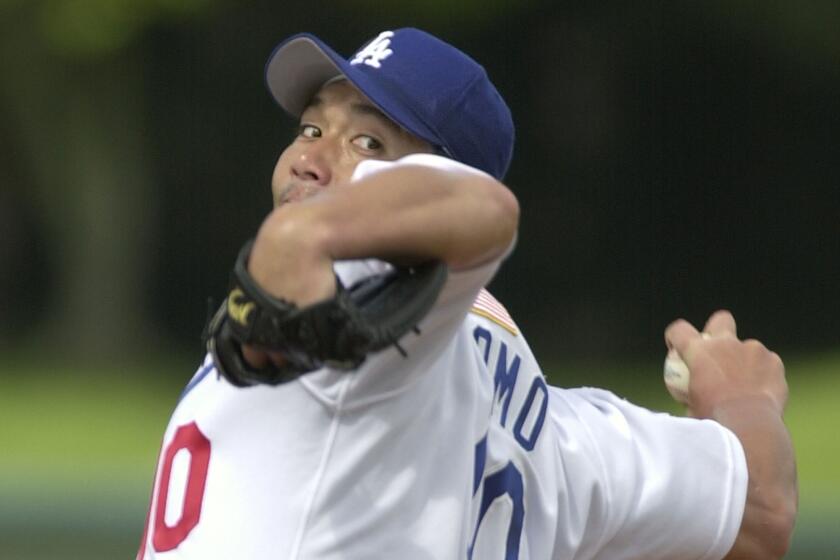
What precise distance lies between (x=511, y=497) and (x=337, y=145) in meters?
0.65

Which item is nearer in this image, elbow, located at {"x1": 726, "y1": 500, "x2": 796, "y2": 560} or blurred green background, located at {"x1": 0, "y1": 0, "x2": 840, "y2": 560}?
elbow, located at {"x1": 726, "y1": 500, "x2": 796, "y2": 560}

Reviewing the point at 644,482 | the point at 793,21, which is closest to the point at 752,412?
the point at 644,482

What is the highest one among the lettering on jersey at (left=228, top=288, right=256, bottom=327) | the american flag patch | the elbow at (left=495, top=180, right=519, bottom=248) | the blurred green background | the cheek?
the blurred green background

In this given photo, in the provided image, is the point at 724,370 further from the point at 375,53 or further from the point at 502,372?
the point at 375,53

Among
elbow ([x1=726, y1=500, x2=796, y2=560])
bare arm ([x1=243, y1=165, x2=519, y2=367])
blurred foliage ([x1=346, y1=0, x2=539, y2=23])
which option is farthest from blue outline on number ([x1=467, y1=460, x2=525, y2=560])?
blurred foliage ([x1=346, y1=0, x2=539, y2=23])

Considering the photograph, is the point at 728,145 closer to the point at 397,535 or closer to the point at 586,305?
the point at 586,305

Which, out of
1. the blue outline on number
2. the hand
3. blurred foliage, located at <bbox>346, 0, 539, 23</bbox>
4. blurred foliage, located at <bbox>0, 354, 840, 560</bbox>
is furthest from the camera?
blurred foliage, located at <bbox>346, 0, 539, 23</bbox>

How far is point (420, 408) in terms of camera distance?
2293 mm

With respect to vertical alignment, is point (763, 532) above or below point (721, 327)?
below

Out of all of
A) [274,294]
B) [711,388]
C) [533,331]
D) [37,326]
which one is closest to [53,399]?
[37,326]

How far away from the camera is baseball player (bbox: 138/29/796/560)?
1.98m

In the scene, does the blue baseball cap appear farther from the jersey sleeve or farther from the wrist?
the wrist

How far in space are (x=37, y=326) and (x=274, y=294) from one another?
1463cm

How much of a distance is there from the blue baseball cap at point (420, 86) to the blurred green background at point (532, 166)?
39.4 feet
